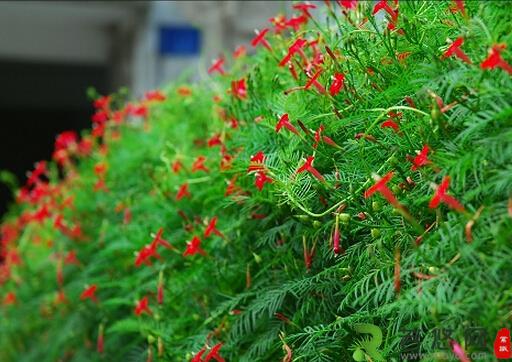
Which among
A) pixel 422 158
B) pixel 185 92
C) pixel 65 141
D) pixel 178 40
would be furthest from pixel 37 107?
pixel 422 158

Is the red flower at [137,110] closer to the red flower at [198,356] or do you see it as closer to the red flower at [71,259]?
the red flower at [71,259]

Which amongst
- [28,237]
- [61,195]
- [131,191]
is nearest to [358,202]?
[131,191]

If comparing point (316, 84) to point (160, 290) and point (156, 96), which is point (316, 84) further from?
point (156, 96)

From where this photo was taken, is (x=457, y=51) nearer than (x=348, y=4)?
Yes

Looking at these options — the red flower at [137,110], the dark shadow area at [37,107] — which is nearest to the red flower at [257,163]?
the red flower at [137,110]

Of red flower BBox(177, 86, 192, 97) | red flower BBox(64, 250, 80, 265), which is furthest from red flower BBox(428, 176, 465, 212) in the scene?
red flower BBox(64, 250, 80, 265)

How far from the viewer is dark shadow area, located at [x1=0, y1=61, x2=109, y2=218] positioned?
815cm

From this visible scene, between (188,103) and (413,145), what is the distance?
1.54 metres

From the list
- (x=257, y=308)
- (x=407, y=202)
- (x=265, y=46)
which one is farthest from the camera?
(x=265, y=46)

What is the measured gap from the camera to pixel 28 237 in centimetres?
347

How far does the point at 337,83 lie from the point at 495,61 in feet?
1.33

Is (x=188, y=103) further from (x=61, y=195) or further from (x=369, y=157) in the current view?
(x=369, y=157)

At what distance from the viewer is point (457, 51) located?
1125mm

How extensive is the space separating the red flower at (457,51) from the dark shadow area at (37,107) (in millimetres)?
6588
